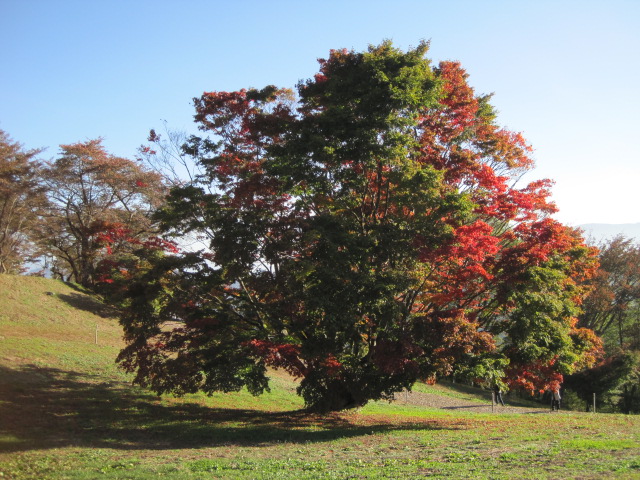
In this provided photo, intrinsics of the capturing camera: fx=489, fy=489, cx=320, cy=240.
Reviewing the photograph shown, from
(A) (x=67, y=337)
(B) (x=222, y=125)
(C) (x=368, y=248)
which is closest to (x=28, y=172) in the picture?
(A) (x=67, y=337)

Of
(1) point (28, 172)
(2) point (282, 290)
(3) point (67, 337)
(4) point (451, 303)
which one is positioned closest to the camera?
(2) point (282, 290)

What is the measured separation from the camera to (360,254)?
1400 centimetres

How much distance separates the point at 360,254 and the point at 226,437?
6.35 m

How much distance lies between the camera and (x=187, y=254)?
15633mm

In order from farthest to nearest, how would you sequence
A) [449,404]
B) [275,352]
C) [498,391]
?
[449,404]
[498,391]
[275,352]

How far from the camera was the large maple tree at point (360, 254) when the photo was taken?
13.7 m

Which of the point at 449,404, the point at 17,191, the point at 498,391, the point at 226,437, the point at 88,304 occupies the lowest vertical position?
the point at 449,404

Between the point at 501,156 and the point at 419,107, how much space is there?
5.60m

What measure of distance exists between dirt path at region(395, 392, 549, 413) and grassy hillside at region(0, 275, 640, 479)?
8925 mm

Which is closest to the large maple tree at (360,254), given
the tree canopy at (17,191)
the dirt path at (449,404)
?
the dirt path at (449,404)

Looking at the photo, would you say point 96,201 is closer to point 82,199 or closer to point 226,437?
point 82,199

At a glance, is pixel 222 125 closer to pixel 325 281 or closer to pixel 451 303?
pixel 325 281

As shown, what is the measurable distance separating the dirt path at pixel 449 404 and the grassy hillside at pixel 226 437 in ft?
29.3

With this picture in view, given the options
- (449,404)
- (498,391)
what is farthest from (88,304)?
(498,391)
